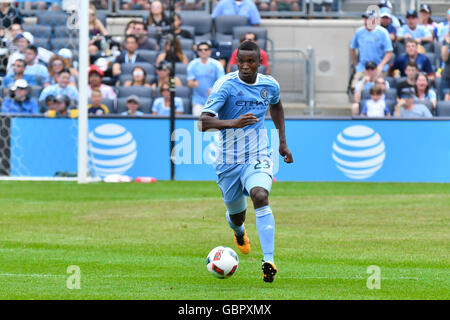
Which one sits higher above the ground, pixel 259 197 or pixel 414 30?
pixel 414 30

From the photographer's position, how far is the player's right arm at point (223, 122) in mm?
9141

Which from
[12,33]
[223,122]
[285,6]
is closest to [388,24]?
[285,6]

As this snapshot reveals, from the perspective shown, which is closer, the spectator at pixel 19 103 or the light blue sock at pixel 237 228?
the light blue sock at pixel 237 228

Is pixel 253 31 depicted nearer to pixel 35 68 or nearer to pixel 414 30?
pixel 414 30

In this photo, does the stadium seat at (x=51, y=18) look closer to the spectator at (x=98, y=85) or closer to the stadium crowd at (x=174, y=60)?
the stadium crowd at (x=174, y=60)

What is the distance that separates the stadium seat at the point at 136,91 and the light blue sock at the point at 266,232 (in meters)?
12.7

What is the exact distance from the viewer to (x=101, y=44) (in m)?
22.9

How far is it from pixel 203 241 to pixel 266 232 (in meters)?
3.12

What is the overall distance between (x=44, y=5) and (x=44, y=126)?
4.48 metres

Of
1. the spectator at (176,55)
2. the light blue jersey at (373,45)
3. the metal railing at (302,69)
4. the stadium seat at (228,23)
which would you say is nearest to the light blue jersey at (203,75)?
the spectator at (176,55)

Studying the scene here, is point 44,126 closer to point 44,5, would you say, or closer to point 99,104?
point 99,104

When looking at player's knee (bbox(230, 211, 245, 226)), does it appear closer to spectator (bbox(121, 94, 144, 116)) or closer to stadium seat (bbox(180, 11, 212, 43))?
spectator (bbox(121, 94, 144, 116))

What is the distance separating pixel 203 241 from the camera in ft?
39.9

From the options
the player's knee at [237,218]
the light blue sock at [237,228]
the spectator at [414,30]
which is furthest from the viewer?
the spectator at [414,30]
